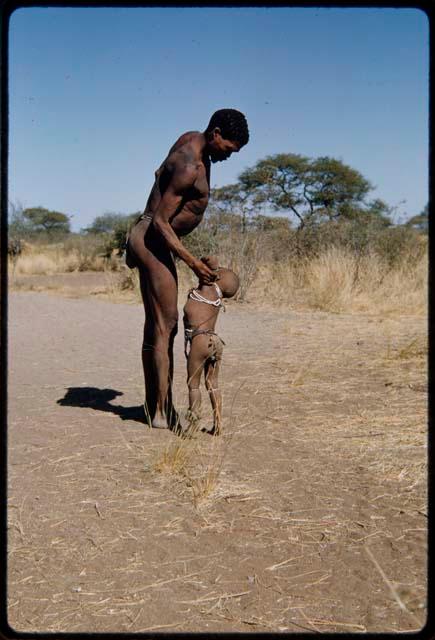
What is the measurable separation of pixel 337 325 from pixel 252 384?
394 cm

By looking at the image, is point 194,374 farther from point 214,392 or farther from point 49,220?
point 49,220

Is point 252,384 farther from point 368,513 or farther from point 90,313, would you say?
point 90,313

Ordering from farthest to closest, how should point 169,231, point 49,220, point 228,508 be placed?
point 49,220 < point 169,231 < point 228,508

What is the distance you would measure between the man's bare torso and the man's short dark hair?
0.48 feet

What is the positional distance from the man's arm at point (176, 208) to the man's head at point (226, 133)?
179 millimetres

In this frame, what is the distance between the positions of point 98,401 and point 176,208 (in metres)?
1.96

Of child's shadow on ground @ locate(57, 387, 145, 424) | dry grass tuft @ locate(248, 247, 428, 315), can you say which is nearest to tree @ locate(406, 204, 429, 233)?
dry grass tuft @ locate(248, 247, 428, 315)

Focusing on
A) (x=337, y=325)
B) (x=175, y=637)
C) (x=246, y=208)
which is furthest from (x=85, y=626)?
(x=246, y=208)

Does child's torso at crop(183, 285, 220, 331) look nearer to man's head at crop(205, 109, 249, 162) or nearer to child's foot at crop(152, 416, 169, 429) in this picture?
child's foot at crop(152, 416, 169, 429)

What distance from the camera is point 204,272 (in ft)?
14.1

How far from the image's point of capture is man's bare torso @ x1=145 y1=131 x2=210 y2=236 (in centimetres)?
420

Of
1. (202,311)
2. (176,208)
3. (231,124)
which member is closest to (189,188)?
(176,208)

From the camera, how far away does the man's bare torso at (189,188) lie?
165 inches

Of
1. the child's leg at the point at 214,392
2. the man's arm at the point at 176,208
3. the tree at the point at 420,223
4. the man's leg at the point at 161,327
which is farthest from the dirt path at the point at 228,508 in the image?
the tree at the point at 420,223
